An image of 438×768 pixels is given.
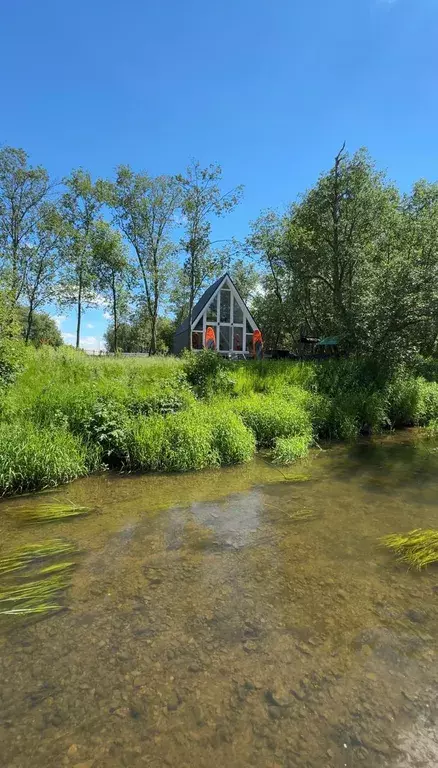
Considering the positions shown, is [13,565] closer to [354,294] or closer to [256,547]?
[256,547]

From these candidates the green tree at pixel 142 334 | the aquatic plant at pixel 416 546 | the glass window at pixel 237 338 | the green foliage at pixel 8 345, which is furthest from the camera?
the green tree at pixel 142 334

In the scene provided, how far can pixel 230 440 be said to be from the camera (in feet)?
32.8

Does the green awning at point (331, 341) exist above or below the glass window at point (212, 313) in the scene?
below

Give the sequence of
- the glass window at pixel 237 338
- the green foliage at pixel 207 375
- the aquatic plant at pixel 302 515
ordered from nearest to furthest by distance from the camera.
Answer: the aquatic plant at pixel 302 515 → the green foliage at pixel 207 375 → the glass window at pixel 237 338

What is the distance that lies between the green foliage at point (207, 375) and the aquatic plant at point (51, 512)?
678cm

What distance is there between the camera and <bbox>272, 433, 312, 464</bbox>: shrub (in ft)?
33.3

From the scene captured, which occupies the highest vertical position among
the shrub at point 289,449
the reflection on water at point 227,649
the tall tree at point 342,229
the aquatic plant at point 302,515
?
the tall tree at point 342,229

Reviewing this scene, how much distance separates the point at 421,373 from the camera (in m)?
19.6

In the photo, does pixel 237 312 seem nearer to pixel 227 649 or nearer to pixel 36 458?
pixel 36 458

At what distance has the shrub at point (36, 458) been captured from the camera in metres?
7.50

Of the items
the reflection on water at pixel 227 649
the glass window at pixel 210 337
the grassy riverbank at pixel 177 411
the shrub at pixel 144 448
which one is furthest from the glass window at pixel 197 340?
the reflection on water at pixel 227 649

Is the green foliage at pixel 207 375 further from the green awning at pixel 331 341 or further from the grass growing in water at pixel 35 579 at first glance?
the grass growing in water at pixel 35 579

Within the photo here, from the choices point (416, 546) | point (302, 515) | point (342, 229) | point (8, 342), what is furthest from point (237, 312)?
point (416, 546)

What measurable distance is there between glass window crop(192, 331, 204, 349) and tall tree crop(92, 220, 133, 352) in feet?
A: 20.4
